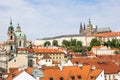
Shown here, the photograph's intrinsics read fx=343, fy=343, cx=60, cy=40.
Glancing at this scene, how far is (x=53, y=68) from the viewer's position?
44375mm

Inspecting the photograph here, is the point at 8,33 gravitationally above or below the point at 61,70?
above

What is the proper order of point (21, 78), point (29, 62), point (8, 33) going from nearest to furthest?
point (21, 78), point (29, 62), point (8, 33)

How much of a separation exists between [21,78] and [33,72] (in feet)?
5.34

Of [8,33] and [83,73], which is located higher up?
[8,33]

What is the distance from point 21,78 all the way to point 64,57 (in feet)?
240

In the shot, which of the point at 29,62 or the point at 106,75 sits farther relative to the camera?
the point at 29,62

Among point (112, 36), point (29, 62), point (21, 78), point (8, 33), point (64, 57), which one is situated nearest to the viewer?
point (21, 78)

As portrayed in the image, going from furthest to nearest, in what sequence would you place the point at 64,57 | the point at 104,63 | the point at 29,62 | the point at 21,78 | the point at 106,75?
the point at 64,57 → the point at 29,62 → the point at 104,63 → the point at 106,75 → the point at 21,78

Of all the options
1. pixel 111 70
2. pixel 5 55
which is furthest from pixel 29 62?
pixel 111 70

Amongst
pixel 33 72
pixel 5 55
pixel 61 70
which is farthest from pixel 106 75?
pixel 5 55

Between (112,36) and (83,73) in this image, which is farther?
(112,36)

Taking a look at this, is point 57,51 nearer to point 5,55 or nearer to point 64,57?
point 64,57

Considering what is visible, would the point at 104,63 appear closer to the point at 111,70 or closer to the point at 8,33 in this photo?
the point at 111,70

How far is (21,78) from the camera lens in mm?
41812
